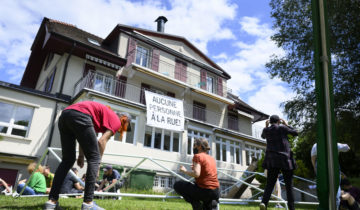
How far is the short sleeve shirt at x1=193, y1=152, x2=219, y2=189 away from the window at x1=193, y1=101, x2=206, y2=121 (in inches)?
675

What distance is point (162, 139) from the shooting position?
56.1 ft

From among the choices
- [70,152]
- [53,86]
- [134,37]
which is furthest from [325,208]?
[134,37]


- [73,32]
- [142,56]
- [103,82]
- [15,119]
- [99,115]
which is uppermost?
[73,32]

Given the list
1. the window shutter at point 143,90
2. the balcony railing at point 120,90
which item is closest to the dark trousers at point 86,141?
the balcony railing at point 120,90

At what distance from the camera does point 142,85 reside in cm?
1869

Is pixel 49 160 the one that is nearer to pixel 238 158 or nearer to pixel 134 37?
pixel 134 37

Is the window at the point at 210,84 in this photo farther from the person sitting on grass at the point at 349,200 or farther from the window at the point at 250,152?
the person sitting on grass at the point at 349,200

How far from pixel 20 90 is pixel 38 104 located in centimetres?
113

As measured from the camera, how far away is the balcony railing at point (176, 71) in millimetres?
19405

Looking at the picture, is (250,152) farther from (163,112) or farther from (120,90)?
(120,90)

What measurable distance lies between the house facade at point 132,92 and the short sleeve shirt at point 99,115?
7.89 m

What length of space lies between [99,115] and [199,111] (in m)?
18.6

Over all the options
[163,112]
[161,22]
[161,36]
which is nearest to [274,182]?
[163,112]

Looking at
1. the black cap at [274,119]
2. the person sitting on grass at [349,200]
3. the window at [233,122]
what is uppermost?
the window at [233,122]
